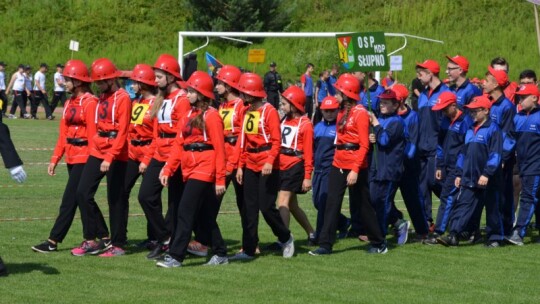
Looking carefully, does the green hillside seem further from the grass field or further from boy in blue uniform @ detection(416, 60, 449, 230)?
the grass field

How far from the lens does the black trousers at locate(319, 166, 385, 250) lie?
12.9 metres

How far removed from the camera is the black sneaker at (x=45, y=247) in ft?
41.6

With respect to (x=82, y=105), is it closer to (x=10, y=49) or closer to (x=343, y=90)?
(x=343, y=90)

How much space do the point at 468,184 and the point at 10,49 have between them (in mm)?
42178

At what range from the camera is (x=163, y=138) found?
12586mm

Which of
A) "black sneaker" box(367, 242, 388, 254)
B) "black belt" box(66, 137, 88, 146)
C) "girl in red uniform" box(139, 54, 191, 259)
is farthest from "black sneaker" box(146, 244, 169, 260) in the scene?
"black sneaker" box(367, 242, 388, 254)

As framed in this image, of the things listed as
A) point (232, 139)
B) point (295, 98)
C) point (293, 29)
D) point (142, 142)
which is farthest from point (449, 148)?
point (293, 29)

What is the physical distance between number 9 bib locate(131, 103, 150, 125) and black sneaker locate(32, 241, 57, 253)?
170 centimetres

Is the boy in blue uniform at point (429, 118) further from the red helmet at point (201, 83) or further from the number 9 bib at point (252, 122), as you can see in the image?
the red helmet at point (201, 83)

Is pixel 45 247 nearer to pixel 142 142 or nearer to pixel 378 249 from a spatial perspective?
pixel 142 142

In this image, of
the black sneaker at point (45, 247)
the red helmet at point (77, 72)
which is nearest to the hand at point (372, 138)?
the red helmet at point (77, 72)

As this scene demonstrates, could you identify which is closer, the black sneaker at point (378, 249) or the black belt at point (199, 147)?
the black belt at point (199, 147)

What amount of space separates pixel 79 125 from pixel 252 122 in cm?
203

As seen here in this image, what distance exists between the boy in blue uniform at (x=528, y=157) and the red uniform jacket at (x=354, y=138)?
2.54m
